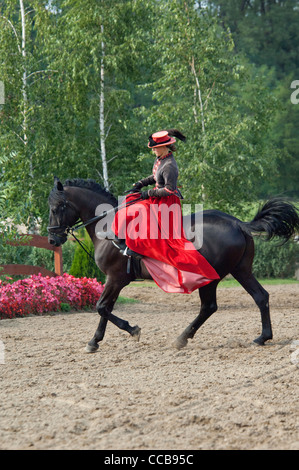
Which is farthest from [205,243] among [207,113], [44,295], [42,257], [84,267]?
[207,113]

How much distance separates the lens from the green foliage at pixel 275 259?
52.1ft

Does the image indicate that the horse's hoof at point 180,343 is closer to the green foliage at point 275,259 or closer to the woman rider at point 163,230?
the woman rider at point 163,230

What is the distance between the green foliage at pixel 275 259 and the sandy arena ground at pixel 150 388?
728 centimetres

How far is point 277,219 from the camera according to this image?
6.83m

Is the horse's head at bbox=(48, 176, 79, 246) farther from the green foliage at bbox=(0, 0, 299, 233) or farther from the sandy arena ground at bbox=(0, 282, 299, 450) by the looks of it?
the green foliage at bbox=(0, 0, 299, 233)

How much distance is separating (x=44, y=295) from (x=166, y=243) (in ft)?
13.0

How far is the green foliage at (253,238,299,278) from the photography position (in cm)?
1588

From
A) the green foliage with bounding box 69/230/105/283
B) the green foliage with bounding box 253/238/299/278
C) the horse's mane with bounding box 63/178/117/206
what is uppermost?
the horse's mane with bounding box 63/178/117/206

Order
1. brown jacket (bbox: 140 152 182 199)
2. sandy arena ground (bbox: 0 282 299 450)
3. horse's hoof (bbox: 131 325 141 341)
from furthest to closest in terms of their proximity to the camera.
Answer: horse's hoof (bbox: 131 325 141 341) → brown jacket (bbox: 140 152 182 199) → sandy arena ground (bbox: 0 282 299 450)

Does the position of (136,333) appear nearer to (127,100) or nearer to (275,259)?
(275,259)

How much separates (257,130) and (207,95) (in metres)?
1.76

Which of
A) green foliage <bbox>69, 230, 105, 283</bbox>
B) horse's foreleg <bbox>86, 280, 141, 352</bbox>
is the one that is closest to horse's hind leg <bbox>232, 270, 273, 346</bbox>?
horse's foreleg <bbox>86, 280, 141, 352</bbox>

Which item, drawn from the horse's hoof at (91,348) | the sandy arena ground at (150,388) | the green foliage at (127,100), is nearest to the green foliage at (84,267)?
the sandy arena ground at (150,388)

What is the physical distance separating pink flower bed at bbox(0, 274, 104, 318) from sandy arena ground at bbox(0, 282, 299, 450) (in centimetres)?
85
